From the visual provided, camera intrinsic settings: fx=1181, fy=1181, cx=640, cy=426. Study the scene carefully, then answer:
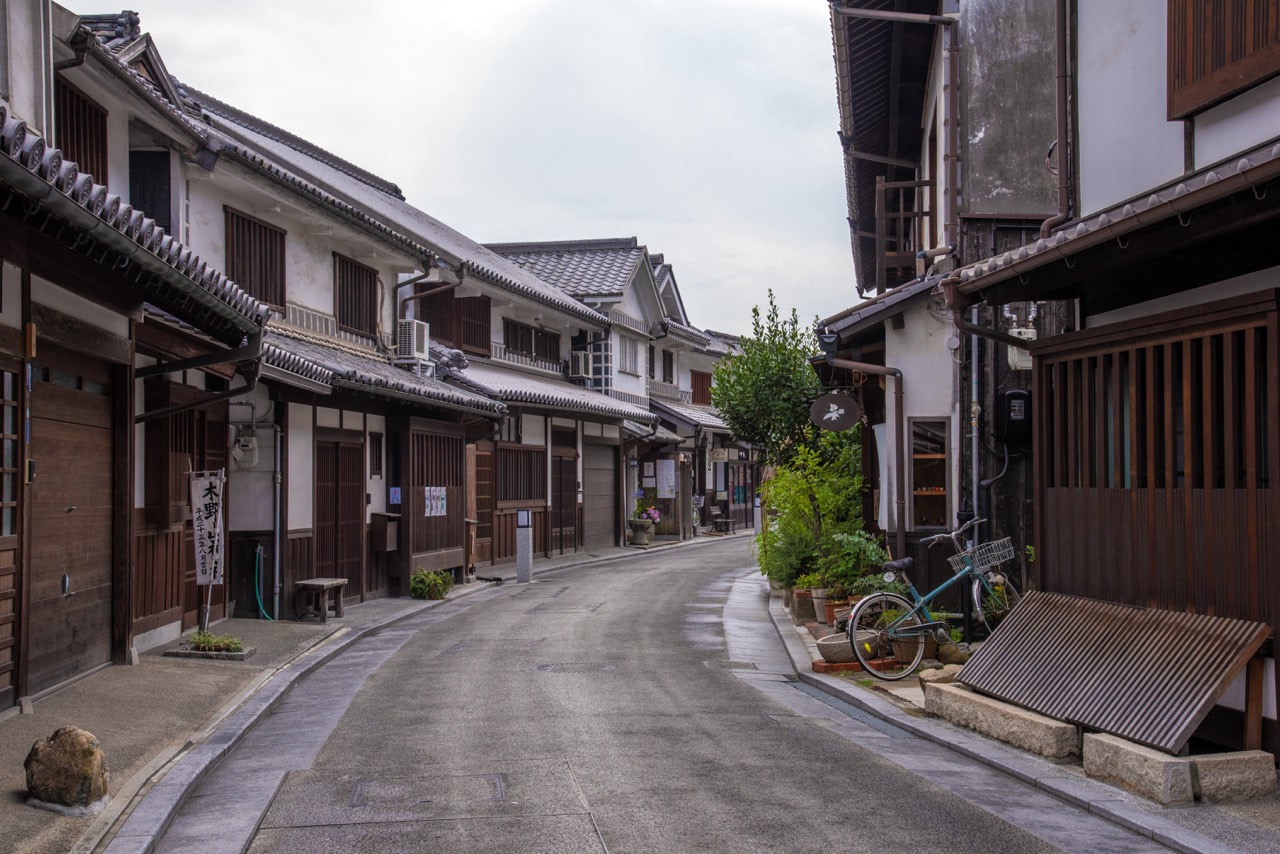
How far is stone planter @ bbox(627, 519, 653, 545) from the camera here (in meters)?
36.7

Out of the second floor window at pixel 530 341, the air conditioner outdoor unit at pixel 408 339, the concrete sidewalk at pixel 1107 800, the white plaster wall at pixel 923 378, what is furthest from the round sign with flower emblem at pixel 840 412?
the second floor window at pixel 530 341

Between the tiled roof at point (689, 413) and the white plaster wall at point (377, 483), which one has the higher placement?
the tiled roof at point (689, 413)

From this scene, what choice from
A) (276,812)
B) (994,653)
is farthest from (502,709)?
(994,653)

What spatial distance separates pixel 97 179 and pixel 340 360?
6410 millimetres

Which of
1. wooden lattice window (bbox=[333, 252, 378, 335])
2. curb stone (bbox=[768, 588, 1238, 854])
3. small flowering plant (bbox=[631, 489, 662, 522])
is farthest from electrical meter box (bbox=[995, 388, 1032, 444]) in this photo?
small flowering plant (bbox=[631, 489, 662, 522])

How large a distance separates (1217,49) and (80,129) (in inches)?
421

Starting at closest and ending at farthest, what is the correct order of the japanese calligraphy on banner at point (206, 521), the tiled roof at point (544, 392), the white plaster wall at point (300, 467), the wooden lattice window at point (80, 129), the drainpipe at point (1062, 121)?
1. the drainpipe at point (1062, 121)
2. the wooden lattice window at point (80, 129)
3. the japanese calligraphy on banner at point (206, 521)
4. the white plaster wall at point (300, 467)
5. the tiled roof at point (544, 392)

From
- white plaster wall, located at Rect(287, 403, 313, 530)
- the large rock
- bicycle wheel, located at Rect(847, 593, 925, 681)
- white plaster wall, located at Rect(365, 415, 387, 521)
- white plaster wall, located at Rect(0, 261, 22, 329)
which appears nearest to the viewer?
the large rock

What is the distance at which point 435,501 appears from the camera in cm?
2277

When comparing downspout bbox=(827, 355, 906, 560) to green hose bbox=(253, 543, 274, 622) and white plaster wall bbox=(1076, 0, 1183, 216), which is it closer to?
white plaster wall bbox=(1076, 0, 1183, 216)

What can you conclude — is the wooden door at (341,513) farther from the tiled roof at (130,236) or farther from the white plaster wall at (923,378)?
the white plaster wall at (923,378)

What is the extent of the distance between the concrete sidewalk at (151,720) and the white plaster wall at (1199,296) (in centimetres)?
777

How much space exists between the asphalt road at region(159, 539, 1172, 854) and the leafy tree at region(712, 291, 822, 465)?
8.72m

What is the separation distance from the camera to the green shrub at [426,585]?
2102cm
